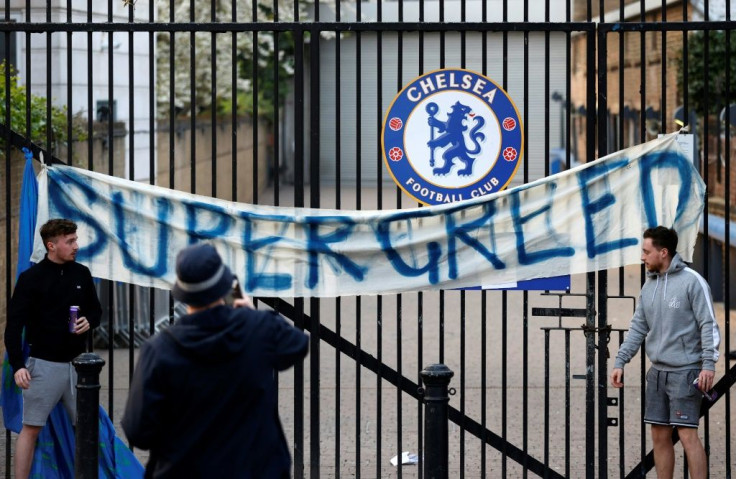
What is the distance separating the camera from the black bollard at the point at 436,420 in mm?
5906

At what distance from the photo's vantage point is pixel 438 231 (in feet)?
22.4

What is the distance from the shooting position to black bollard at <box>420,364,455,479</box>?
5906 mm

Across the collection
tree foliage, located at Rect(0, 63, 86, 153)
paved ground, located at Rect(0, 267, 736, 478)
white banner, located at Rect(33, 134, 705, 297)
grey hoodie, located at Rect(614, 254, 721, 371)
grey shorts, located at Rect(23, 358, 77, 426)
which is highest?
tree foliage, located at Rect(0, 63, 86, 153)

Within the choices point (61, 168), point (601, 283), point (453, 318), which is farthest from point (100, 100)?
point (601, 283)

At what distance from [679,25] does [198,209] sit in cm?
281

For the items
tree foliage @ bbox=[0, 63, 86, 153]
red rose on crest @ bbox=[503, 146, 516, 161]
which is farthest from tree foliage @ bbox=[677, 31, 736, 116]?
red rose on crest @ bbox=[503, 146, 516, 161]

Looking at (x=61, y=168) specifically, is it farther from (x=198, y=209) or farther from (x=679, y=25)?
(x=679, y=25)

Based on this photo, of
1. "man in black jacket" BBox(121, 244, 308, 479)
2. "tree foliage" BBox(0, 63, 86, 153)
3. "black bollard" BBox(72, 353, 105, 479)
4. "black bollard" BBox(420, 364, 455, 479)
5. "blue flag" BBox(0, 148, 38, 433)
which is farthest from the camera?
"tree foliage" BBox(0, 63, 86, 153)

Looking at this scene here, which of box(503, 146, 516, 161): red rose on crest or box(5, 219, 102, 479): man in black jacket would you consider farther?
box(503, 146, 516, 161): red rose on crest

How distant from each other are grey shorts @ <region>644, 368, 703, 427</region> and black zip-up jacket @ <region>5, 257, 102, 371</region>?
316cm

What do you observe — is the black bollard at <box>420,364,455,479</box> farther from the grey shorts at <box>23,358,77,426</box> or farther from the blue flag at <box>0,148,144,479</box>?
the grey shorts at <box>23,358,77,426</box>

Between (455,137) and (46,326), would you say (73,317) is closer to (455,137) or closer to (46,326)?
(46,326)

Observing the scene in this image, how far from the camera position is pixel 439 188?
22.5 feet

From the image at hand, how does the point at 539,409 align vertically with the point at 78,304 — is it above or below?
below
